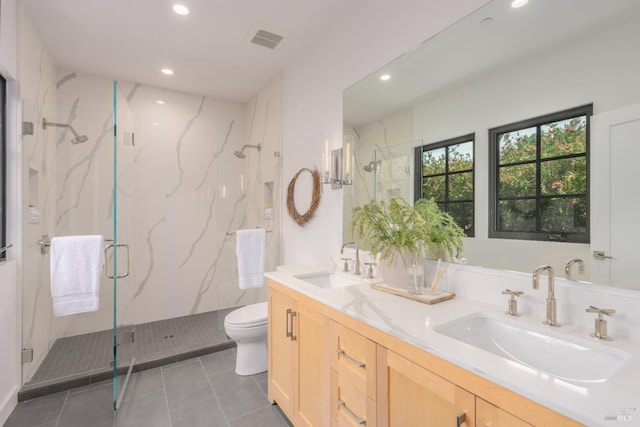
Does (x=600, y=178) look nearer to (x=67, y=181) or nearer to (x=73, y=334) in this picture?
(x=67, y=181)

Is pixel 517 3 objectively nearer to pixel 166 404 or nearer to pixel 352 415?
pixel 352 415

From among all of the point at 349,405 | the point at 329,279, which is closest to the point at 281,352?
the point at 329,279

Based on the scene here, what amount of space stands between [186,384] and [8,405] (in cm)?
99

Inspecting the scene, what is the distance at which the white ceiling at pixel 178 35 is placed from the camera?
207cm

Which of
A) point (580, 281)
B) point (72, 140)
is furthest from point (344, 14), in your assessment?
point (72, 140)

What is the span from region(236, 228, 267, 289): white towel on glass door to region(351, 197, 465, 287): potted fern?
139 centimetres

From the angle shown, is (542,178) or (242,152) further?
(242,152)

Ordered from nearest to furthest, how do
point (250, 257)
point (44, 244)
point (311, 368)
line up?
point (311, 368), point (44, 244), point (250, 257)

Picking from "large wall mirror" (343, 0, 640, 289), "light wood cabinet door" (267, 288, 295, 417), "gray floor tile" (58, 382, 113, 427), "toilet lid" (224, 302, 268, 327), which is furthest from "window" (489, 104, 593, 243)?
"gray floor tile" (58, 382, 113, 427)

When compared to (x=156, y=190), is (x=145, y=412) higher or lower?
lower

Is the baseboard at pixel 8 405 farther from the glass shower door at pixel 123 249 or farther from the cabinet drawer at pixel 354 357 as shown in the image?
the cabinet drawer at pixel 354 357

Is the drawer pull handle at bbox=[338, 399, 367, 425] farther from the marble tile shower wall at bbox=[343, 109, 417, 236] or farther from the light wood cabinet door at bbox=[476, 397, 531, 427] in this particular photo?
the marble tile shower wall at bbox=[343, 109, 417, 236]

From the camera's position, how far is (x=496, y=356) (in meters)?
0.81

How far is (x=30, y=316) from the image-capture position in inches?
81.0
